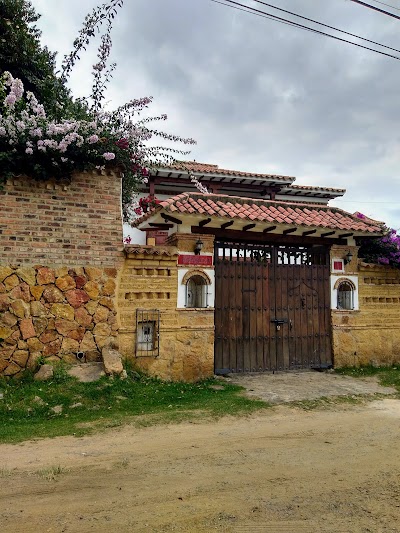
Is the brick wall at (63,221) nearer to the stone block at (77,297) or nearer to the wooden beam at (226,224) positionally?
the stone block at (77,297)

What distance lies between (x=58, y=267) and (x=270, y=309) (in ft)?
13.3

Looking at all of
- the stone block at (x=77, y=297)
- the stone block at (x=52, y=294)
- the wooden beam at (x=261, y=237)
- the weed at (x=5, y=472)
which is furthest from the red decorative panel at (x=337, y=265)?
the weed at (x=5, y=472)

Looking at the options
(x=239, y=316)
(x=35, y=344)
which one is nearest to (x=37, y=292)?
(x=35, y=344)

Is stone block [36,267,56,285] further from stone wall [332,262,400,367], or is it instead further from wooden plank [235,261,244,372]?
stone wall [332,262,400,367]

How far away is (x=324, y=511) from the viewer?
2820 millimetres

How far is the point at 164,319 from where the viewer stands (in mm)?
7047

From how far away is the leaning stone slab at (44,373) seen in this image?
5848mm

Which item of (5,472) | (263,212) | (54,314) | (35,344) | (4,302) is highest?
(263,212)

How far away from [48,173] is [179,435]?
4480 mm

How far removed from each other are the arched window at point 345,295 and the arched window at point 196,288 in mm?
3063

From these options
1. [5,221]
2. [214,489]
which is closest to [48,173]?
[5,221]

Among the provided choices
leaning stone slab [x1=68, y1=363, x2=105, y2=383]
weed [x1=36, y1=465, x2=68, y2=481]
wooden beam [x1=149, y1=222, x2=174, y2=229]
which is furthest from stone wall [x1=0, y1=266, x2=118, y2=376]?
weed [x1=36, y1=465, x2=68, y2=481]

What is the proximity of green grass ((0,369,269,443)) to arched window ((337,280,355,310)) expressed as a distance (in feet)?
11.5

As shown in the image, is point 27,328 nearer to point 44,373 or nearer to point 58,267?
point 44,373
